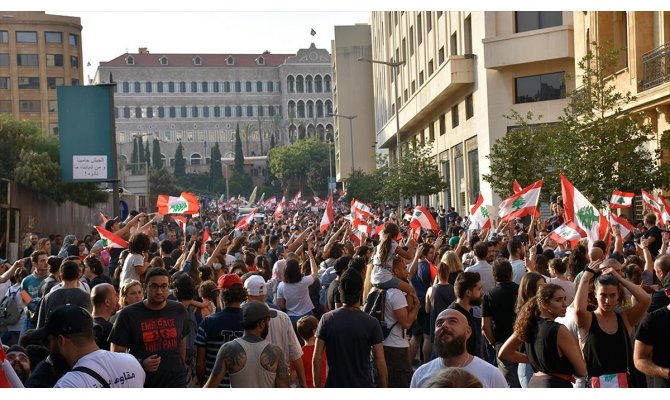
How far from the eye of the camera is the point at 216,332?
7629mm

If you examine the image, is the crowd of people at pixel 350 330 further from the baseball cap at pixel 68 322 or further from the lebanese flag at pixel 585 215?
the lebanese flag at pixel 585 215

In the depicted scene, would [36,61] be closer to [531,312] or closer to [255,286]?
[255,286]

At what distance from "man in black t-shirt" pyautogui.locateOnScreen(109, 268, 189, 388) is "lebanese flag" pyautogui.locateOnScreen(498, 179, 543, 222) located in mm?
10012

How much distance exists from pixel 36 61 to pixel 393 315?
93.9 meters

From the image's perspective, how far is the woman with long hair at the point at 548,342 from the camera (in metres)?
6.53

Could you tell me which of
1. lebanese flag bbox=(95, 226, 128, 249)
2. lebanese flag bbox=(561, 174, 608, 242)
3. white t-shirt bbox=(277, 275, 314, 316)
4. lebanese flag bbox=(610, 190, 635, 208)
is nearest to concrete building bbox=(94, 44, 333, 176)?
lebanese flag bbox=(610, 190, 635, 208)

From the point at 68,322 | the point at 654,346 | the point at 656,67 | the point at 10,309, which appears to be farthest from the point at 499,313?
the point at 656,67

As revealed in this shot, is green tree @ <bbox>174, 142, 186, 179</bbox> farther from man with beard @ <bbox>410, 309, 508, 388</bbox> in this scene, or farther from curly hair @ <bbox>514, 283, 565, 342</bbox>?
man with beard @ <bbox>410, 309, 508, 388</bbox>

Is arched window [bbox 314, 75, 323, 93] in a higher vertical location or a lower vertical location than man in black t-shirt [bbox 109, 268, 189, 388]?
higher

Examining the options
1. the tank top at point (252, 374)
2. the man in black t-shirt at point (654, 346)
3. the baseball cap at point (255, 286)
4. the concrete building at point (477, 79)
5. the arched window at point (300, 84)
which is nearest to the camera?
the man in black t-shirt at point (654, 346)

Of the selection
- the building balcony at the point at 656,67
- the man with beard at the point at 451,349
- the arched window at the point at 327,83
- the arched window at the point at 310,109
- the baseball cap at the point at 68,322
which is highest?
the arched window at the point at 327,83

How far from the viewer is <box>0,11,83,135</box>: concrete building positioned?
96688 millimetres

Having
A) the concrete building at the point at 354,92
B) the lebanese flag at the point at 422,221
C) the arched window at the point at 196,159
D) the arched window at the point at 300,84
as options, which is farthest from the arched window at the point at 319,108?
the lebanese flag at the point at 422,221

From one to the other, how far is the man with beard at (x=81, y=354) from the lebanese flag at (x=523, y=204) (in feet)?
39.0
